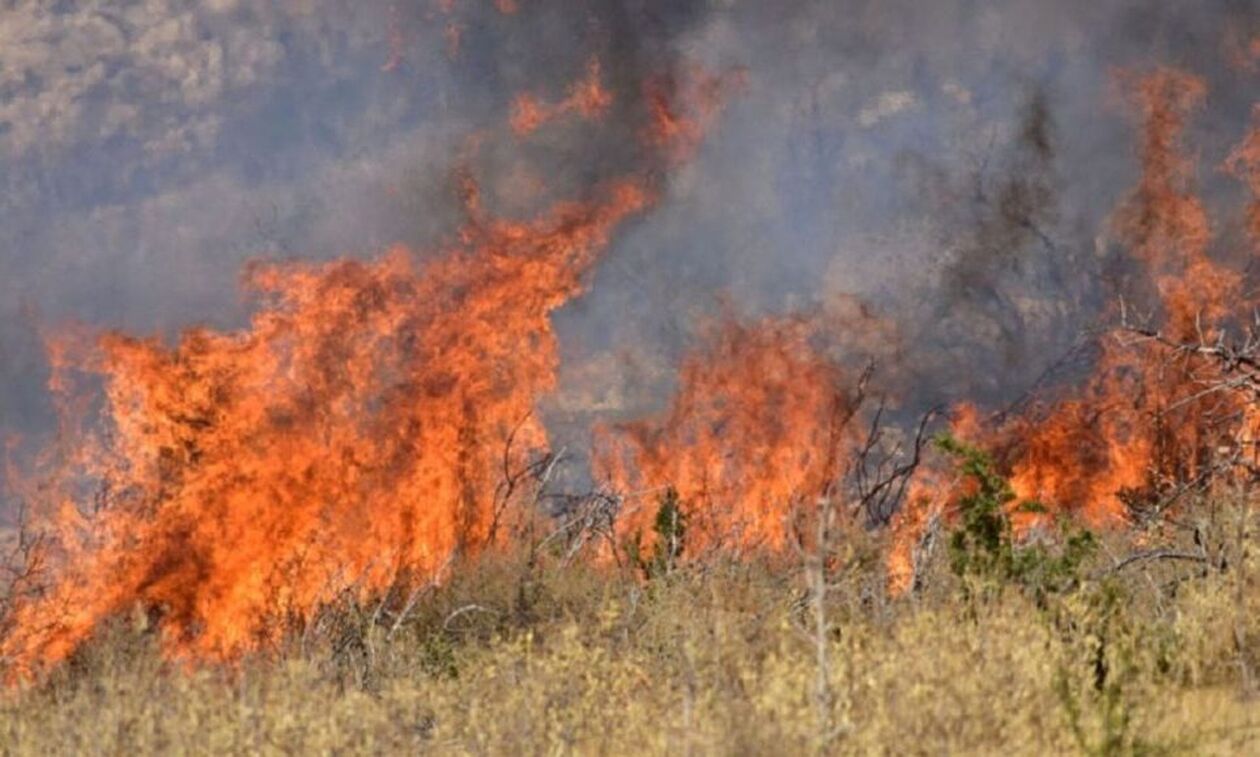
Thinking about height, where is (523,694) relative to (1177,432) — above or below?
below

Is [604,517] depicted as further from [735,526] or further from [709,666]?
[709,666]

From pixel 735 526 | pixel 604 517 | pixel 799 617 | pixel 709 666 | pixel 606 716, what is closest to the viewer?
pixel 709 666

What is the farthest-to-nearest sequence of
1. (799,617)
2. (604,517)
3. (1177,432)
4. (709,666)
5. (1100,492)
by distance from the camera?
1. (1177,432)
2. (1100,492)
3. (604,517)
4. (799,617)
5. (709,666)

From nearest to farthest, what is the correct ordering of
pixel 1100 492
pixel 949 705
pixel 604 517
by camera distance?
pixel 949 705 → pixel 604 517 → pixel 1100 492

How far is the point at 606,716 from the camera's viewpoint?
1015 cm

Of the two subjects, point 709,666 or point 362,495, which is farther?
point 362,495

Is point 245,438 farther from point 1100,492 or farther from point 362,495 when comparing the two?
point 1100,492

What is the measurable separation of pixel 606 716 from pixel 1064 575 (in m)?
4.39

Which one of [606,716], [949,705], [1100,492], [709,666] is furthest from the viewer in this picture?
[1100,492]

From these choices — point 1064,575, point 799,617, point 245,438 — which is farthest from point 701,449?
point 1064,575

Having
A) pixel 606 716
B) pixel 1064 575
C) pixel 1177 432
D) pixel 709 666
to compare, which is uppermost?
pixel 1177 432

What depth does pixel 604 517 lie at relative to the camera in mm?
21797

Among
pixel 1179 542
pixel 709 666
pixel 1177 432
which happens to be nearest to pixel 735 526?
pixel 1179 542

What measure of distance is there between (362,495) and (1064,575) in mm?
15107
